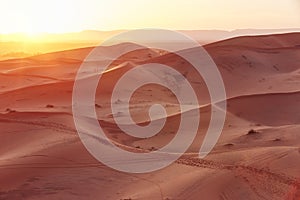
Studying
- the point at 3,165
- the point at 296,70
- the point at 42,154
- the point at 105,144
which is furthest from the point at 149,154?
the point at 296,70

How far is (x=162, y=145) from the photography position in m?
9.48

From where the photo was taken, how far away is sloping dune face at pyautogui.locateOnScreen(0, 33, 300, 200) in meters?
6.85

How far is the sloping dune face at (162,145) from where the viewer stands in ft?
22.5

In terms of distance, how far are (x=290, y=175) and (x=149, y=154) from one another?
252cm

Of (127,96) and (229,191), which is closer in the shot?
(229,191)

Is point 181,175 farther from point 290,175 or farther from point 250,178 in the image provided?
point 290,175

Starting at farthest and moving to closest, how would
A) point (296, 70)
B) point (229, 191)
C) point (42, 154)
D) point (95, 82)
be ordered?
point (296, 70) → point (95, 82) → point (42, 154) → point (229, 191)

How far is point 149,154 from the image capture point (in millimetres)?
8516

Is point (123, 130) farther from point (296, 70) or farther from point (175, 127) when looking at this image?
point (296, 70)

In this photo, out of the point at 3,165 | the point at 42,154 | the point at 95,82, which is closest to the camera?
the point at 3,165

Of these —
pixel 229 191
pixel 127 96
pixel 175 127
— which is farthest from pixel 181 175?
pixel 127 96

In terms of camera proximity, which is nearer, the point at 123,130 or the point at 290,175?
the point at 290,175

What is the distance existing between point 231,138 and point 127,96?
19.4 feet

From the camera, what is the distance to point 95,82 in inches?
659
